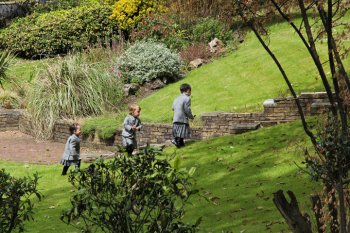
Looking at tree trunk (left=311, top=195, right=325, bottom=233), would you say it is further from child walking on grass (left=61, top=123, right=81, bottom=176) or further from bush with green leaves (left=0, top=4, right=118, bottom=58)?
bush with green leaves (left=0, top=4, right=118, bottom=58)

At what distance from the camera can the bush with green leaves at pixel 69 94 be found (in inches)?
917

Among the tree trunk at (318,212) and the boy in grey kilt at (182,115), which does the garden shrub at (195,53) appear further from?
the tree trunk at (318,212)

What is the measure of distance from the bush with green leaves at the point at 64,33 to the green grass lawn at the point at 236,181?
12808mm

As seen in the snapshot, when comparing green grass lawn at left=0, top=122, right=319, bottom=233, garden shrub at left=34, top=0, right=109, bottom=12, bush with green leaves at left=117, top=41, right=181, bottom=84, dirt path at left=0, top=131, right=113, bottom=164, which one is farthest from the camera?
garden shrub at left=34, top=0, right=109, bottom=12

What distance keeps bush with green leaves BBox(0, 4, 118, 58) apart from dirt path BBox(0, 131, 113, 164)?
8.37 metres

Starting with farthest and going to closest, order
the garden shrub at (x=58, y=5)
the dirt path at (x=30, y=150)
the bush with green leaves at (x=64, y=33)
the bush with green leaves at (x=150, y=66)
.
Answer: the garden shrub at (x=58, y=5), the bush with green leaves at (x=64, y=33), the bush with green leaves at (x=150, y=66), the dirt path at (x=30, y=150)

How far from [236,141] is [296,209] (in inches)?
415

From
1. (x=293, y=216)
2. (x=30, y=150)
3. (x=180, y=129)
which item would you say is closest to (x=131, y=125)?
(x=180, y=129)

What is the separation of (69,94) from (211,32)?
270 inches

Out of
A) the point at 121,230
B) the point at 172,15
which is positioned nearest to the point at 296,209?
the point at 121,230

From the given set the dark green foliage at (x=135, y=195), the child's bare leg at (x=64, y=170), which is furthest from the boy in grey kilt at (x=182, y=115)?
the dark green foliage at (x=135, y=195)

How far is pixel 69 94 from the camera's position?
2331 cm

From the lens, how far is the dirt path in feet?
67.5

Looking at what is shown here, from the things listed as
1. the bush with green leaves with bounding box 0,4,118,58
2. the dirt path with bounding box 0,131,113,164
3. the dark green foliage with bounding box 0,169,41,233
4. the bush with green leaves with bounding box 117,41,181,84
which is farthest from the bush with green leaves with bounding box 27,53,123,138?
the dark green foliage with bounding box 0,169,41,233
